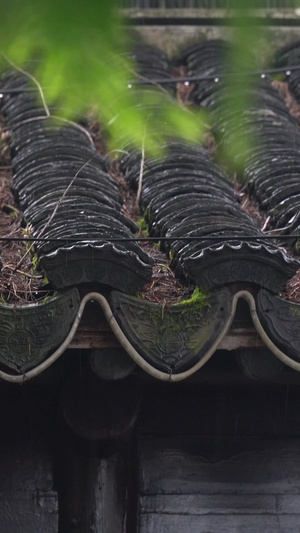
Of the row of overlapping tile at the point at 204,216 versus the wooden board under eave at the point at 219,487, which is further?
the wooden board under eave at the point at 219,487

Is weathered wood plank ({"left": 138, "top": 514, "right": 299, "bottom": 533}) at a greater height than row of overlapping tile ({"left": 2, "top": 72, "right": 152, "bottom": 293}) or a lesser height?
lesser

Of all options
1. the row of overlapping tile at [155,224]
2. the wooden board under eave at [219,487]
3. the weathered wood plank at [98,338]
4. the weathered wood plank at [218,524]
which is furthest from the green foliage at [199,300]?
the weathered wood plank at [218,524]

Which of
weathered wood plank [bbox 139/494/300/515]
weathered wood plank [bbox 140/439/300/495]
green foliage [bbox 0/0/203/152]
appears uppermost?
green foliage [bbox 0/0/203/152]

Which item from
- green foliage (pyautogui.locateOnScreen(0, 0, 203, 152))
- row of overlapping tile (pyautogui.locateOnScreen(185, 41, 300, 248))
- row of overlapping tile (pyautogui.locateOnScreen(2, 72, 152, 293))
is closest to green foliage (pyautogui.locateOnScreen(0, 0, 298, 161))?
green foliage (pyautogui.locateOnScreen(0, 0, 203, 152))

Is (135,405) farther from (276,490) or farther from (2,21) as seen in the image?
(2,21)

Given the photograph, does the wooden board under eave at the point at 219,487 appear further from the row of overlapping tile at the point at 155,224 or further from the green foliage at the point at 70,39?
the green foliage at the point at 70,39

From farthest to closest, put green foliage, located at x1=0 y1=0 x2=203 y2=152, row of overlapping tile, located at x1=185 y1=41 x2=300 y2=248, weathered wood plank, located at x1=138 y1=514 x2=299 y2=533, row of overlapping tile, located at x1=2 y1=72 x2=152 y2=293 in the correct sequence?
row of overlapping tile, located at x1=185 y1=41 x2=300 y2=248, weathered wood plank, located at x1=138 y1=514 x2=299 y2=533, row of overlapping tile, located at x1=2 y1=72 x2=152 y2=293, green foliage, located at x1=0 y1=0 x2=203 y2=152

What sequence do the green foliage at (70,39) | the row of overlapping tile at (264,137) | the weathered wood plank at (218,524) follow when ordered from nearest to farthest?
the green foliage at (70,39) < the weathered wood plank at (218,524) < the row of overlapping tile at (264,137)

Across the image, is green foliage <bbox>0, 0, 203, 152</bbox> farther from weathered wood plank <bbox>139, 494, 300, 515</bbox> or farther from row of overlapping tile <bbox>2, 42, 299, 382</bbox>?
Answer: weathered wood plank <bbox>139, 494, 300, 515</bbox>

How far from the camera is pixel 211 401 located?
4609 mm

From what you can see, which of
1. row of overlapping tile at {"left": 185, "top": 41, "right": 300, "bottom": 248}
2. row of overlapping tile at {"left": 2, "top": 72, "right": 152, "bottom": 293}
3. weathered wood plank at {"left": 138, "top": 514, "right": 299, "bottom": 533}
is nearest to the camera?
row of overlapping tile at {"left": 2, "top": 72, "right": 152, "bottom": 293}

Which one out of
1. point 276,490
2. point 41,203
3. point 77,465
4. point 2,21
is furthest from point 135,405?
point 2,21

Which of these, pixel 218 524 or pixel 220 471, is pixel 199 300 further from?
pixel 218 524

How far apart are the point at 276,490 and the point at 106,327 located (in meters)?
1.02
